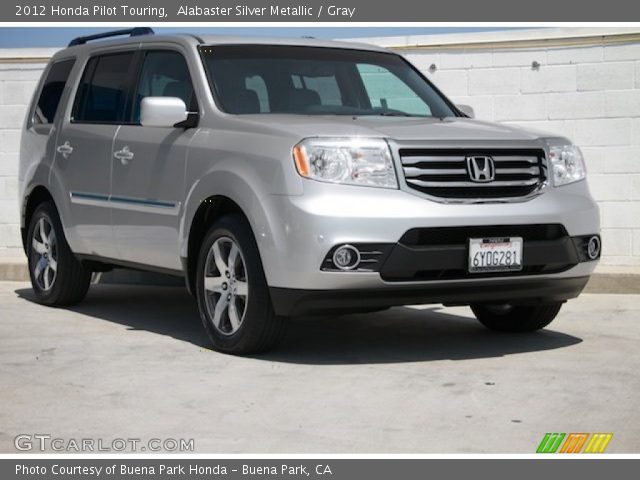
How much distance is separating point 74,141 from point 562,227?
356cm

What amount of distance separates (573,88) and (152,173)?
4.75 metres

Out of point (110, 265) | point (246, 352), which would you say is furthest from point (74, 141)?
point (246, 352)

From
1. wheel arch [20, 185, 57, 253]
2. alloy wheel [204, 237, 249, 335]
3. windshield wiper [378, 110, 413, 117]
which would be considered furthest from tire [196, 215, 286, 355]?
wheel arch [20, 185, 57, 253]

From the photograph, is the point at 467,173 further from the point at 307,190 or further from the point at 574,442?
the point at 574,442

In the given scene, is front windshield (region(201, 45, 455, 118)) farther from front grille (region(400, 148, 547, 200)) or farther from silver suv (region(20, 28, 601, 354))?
front grille (region(400, 148, 547, 200))

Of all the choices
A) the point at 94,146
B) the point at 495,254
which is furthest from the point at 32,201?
the point at 495,254

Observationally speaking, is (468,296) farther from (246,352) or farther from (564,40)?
(564,40)

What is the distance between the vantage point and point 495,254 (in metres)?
7.20

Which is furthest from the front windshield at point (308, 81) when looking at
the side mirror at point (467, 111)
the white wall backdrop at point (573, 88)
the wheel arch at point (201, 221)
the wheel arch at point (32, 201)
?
the white wall backdrop at point (573, 88)

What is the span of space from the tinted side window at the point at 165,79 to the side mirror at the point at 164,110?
0.27 metres

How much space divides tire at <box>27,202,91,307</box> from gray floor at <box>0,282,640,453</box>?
259 millimetres

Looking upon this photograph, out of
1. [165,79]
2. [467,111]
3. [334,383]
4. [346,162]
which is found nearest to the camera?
[334,383]

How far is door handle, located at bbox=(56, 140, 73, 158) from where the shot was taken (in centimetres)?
927

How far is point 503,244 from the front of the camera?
23.7 ft
